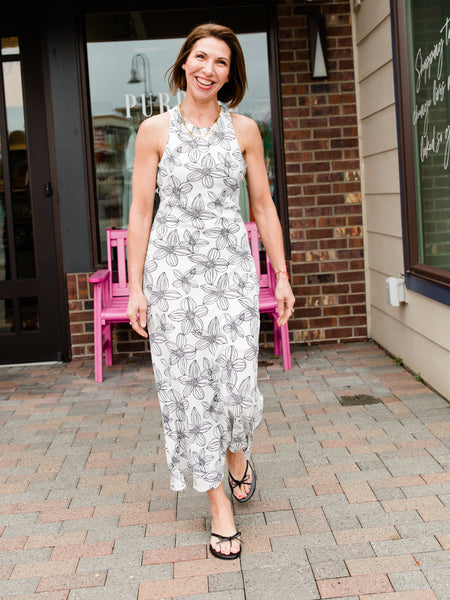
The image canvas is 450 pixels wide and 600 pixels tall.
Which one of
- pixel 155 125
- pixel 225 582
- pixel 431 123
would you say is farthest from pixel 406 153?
pixel 225 582

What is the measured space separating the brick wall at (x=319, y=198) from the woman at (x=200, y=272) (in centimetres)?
312

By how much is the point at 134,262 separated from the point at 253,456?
4.21ft

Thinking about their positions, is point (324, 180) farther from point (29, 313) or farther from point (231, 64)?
point (231, 64)

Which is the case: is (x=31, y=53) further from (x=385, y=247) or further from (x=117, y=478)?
(x=117, y=478)

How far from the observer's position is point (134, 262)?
270cm

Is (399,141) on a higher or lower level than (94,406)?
higher

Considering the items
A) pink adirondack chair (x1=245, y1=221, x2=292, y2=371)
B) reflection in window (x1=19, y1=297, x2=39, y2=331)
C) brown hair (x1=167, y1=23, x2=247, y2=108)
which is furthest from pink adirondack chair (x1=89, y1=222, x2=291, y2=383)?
brown hair (x1=167, y1=23, x2=247, y2=108)

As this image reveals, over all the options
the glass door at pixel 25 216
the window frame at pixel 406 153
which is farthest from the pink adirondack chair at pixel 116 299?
the window frame at pixel 406 153

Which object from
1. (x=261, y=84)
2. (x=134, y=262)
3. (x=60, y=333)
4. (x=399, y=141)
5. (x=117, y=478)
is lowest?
(x=117, y=478)

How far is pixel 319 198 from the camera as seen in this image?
581cm

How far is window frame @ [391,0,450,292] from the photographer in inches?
178

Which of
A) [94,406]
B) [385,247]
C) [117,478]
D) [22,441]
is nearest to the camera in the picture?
[117,478]

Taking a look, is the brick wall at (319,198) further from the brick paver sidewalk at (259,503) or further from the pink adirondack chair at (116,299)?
the brick paver sidewalk at (259,503)

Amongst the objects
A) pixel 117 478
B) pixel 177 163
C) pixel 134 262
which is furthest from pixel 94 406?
pixel 177 163
